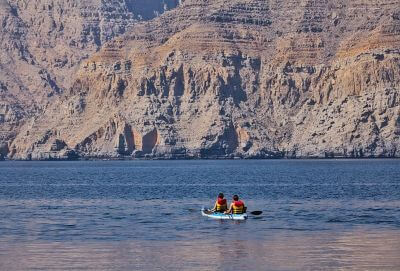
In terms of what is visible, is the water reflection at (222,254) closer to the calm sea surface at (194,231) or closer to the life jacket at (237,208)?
the calm sea surface at (194,231)

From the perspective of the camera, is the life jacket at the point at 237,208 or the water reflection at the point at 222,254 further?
the life jacket at the point at 237,208

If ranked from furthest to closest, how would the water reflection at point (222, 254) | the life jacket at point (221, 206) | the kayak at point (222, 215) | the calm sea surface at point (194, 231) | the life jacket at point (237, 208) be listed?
the life jacket at point (221, 206)
the life jacket at point (237, 208)
the kayak at point (222, 215)
the calm sea surface at point (194, 231)
the water reflection at point (222, 254)

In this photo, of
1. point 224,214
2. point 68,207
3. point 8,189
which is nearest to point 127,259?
point 224,214

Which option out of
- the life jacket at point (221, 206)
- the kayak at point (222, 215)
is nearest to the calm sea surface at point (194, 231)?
the kayak at point (222, 215)

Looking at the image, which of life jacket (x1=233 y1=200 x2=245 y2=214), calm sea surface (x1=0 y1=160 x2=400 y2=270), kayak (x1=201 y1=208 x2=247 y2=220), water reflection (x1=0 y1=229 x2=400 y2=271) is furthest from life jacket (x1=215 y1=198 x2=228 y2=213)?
water reflection (x1=0 y1=229 x2=400 y2=271)

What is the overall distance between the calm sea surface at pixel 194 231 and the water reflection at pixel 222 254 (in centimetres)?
5

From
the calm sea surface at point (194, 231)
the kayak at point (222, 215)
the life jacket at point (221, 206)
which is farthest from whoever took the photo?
the life jacket at point (221, 206)

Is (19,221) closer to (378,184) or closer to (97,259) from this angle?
(97,259)

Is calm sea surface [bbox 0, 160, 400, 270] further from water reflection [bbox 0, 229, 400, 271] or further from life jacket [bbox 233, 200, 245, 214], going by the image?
life jacket [bbox 233, 200, 245, 214]

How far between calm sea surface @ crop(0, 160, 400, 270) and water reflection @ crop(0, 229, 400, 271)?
0.05 metres

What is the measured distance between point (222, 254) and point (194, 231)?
41.9 feet

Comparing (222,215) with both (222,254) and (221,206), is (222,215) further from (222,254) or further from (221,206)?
(222,254)

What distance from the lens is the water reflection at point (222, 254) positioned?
6397cm

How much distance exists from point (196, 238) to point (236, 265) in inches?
483
